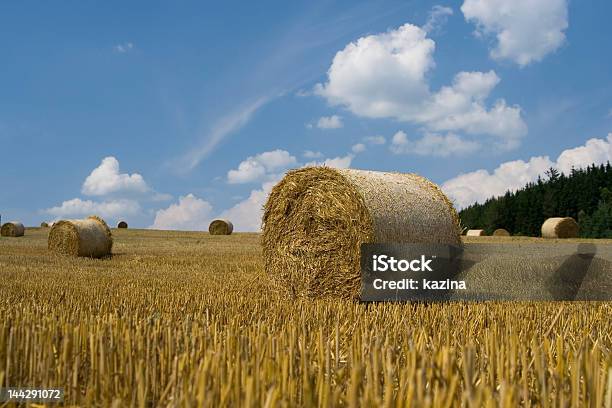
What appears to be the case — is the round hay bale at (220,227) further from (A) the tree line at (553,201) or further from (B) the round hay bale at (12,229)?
(A) the tree line at (553,201)

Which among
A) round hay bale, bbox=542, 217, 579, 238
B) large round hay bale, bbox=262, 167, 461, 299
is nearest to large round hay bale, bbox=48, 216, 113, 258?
large round hay bale, bbox=262, 167, 461, 299

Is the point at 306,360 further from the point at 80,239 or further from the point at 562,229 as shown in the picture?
the point at 562,229

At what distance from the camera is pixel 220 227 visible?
115 ft

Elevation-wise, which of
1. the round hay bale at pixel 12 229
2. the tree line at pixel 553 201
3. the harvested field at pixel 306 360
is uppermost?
the tree line at pixel 553 201

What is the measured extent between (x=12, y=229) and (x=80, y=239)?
1477 cm

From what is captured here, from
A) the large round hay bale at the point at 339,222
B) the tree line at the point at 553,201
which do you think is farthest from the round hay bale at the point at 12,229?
the tree line at the point at 553,201

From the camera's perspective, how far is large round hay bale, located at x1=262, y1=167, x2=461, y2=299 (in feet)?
27.3

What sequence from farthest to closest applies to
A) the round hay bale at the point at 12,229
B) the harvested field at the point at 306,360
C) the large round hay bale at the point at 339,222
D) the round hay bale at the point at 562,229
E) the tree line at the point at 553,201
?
the tree line at the point at 553,201
the round hay bale at the point at 562,229
the round hay bale at the point at 12,229
the large round hay bale at the point at 339,222
the harvested field at the point at 306,360

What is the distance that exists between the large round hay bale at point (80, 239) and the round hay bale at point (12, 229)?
13.3 m

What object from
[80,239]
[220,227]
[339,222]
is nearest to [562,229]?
[220,227]

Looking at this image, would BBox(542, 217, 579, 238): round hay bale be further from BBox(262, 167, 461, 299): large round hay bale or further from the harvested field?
the harvested field

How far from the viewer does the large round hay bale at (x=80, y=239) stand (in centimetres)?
1834

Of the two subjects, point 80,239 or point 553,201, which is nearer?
point 80,239

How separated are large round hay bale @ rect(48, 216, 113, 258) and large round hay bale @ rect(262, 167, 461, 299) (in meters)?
→ 10.4
